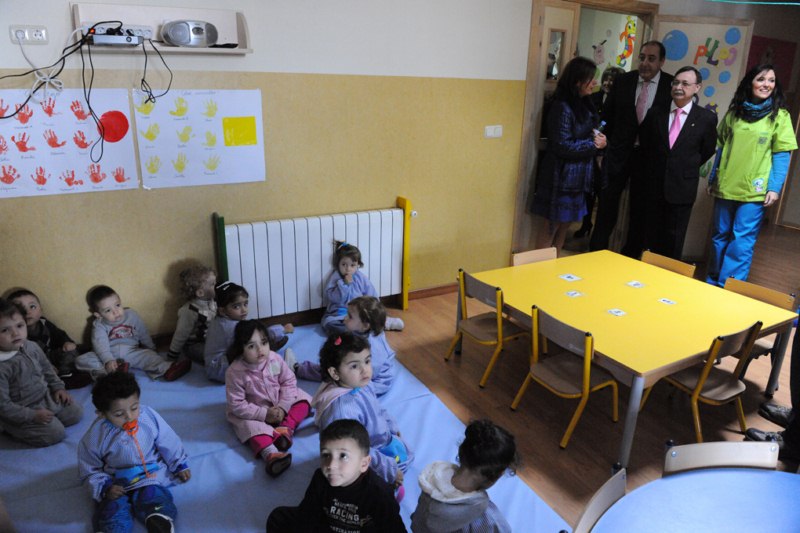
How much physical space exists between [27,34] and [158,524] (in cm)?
238

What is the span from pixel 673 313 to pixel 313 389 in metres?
1.91

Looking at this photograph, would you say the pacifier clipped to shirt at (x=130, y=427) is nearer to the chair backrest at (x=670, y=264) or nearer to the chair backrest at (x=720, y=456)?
the chair backrest at (x=720, y=456)

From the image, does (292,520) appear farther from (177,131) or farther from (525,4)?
(525,4)

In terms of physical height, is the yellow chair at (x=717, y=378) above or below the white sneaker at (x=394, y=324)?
above

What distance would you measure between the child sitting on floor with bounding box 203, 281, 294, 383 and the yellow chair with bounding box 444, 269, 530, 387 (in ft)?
4.04

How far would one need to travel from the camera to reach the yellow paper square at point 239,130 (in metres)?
3.32

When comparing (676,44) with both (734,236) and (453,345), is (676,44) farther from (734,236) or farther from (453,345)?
(453,345)

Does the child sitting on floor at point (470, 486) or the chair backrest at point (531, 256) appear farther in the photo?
the chair backrest at point (531, 256)

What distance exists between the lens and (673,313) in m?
2.73

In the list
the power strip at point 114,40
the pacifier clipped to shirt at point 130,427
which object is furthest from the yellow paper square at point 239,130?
the pacifier clipped to shirt at point 130,427

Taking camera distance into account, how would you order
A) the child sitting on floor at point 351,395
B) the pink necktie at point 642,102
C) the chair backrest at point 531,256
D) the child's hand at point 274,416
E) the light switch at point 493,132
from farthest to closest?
1. the pink necktie at point 642,102
2. the light switch at point 493,132
3. the chair backrest at point 531,256
4. the child's hand at point 274,416
5. the child sitting on floor at point 351,395

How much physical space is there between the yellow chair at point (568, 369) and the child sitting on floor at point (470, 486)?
3.18 feet

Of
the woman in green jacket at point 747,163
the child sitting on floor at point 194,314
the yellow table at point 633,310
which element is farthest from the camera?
the woman in green jacket at point 747,163

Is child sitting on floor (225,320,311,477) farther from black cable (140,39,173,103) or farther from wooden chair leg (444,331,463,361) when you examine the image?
black cable (140,39,173,103)
